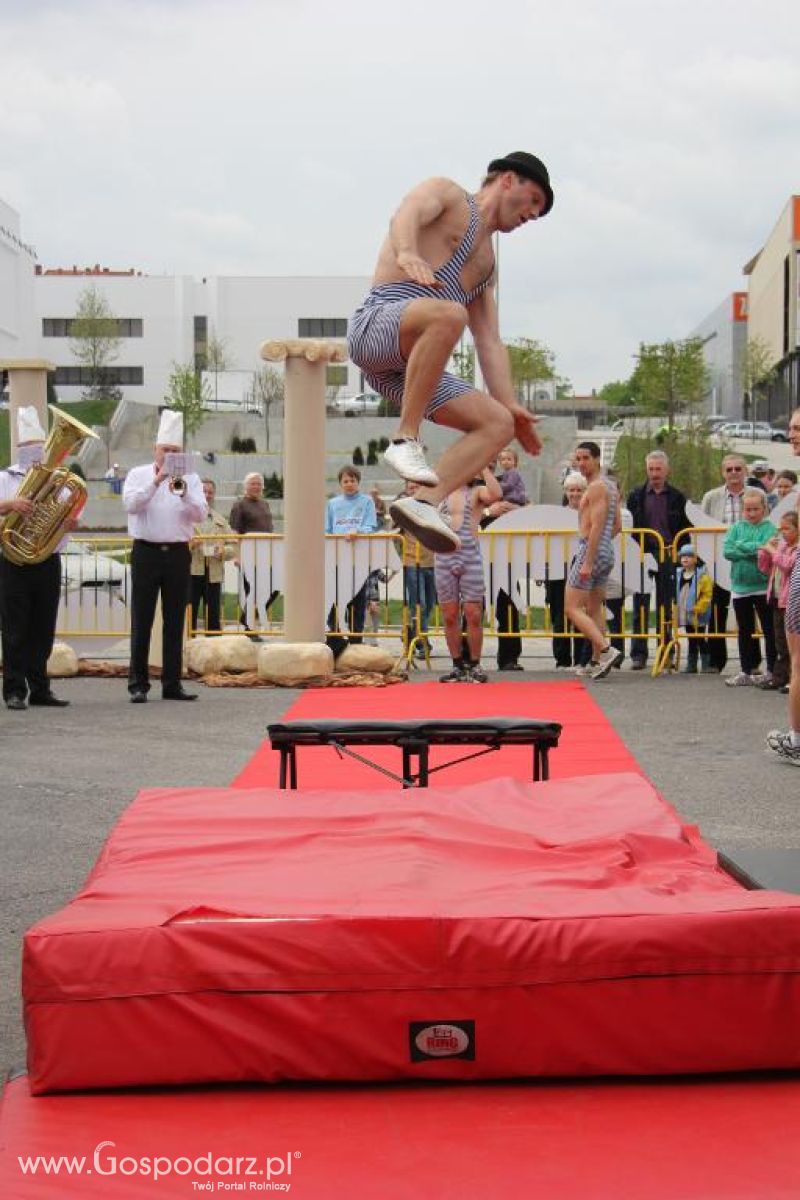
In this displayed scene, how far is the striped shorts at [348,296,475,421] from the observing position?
5328 millimetres

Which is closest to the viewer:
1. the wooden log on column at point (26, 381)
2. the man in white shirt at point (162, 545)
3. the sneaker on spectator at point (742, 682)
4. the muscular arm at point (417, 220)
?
the muscular arm at point (417, 220)

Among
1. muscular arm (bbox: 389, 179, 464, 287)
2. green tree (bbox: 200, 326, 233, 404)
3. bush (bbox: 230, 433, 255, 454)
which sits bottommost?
muscular arm (bbox: 389, 179, 464, 287)

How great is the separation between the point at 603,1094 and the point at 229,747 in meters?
6.98

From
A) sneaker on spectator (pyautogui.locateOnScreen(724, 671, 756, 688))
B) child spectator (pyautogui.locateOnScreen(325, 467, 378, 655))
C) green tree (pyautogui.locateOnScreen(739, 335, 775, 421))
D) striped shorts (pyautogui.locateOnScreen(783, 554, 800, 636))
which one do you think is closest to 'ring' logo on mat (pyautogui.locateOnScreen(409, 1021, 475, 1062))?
striped shorts (pyautogui.locateOnScreen(783, 554, 800, 636))

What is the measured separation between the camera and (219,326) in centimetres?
9262

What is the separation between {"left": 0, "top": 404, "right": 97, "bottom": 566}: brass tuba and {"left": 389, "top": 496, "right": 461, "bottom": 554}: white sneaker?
748 centimetres

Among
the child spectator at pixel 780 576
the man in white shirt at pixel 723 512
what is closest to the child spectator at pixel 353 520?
the man in white shirt at pixel 723 512

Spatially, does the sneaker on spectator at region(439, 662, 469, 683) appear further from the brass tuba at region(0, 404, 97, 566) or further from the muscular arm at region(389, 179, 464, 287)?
the muscular arm at region(389, 179, 464, 287)

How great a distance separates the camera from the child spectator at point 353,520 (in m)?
16.2

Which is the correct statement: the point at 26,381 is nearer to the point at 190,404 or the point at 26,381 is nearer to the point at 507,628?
the point at 507,628

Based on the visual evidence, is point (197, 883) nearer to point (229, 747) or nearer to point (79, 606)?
point (229, 747)

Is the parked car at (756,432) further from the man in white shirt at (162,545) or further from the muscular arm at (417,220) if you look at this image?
the muscular arm at (417,220)

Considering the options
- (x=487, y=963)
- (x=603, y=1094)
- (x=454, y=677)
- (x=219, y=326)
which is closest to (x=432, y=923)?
(x=487, y=963)

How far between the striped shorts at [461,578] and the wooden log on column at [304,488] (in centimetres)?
158
